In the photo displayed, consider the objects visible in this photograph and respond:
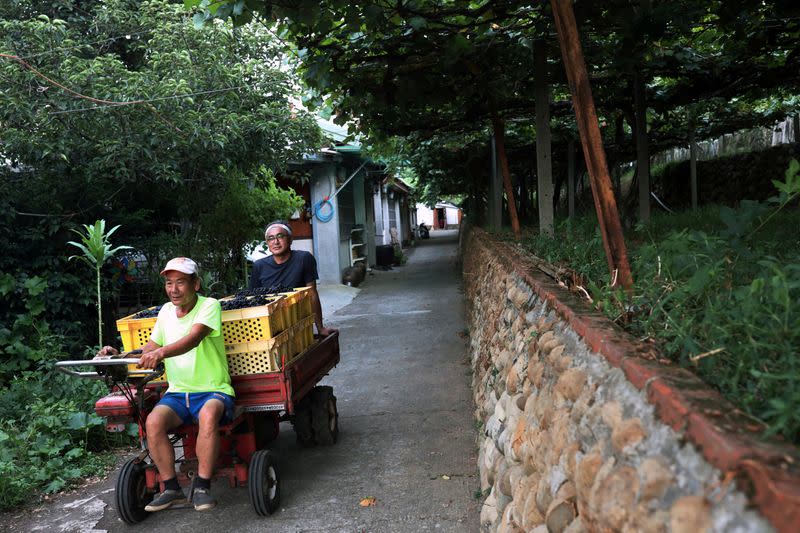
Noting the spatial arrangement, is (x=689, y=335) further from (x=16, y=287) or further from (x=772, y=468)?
(x=16, y=287)

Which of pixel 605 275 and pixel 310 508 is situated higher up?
pixel 605 275

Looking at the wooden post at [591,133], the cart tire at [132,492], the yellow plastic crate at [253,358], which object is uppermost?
the wooden post at [591,133]

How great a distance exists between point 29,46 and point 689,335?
8.34 meters

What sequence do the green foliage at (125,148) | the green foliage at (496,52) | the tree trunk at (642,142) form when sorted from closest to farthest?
the green foliage at (496,52) < the green foliage at (125,148) < the tree trunk at (642,142)

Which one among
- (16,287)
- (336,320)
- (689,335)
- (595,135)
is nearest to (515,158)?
(336,320)

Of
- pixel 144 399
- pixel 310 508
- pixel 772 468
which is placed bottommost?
pixel 310 508

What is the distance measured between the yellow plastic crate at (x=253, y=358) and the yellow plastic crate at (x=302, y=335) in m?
0.47

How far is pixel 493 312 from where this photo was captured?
677cm

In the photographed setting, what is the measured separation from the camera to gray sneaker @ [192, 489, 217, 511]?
4082 mm

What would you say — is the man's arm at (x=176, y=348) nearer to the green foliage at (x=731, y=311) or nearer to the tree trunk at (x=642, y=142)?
the green foliage at (x=731, y=311)

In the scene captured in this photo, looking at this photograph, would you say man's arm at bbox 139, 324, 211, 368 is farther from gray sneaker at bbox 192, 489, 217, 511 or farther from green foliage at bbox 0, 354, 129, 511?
green foliage at bbox 0, 354, 129, 511

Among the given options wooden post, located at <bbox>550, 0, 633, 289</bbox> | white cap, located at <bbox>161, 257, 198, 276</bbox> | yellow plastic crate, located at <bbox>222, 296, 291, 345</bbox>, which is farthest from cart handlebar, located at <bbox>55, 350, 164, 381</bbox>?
wooden post, located at <bbox>550, 0, 633, 289</bbox>

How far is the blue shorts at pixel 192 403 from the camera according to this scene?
4270mm

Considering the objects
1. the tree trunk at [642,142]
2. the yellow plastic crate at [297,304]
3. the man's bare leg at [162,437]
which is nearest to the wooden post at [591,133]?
the yellow plastic crate at [297,304]
